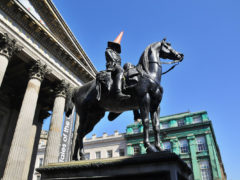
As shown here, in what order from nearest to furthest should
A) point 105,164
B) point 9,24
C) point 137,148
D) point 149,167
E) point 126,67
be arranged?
point 149,167, point 105,164, point 126,67, point 9,24, point 137,148

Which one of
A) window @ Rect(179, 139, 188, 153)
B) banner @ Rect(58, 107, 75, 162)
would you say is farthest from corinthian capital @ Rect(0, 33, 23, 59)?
window @ Rect(179, 139, 188, 153)

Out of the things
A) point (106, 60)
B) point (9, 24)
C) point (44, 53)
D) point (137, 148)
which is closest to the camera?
point (106, 60)

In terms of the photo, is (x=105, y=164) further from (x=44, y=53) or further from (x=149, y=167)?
(x=44, y=53)

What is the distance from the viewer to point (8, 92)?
23594mm

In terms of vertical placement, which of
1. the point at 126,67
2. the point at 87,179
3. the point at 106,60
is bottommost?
the point at 87,179

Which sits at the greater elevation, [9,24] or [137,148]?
[9,24]

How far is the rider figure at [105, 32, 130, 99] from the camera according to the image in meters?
4.98

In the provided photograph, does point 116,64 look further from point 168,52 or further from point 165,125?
point 165,125

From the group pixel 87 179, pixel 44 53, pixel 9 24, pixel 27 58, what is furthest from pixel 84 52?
pixel 87 179

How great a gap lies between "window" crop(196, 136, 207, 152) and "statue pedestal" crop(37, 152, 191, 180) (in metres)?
32.9

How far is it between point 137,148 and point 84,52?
22.4m

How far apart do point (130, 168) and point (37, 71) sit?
1564cm

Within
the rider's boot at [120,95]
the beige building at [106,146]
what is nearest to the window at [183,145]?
the beige building at [106,146]

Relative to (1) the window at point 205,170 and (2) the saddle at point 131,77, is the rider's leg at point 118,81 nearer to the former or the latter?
(2) the saddle at point 131,77
